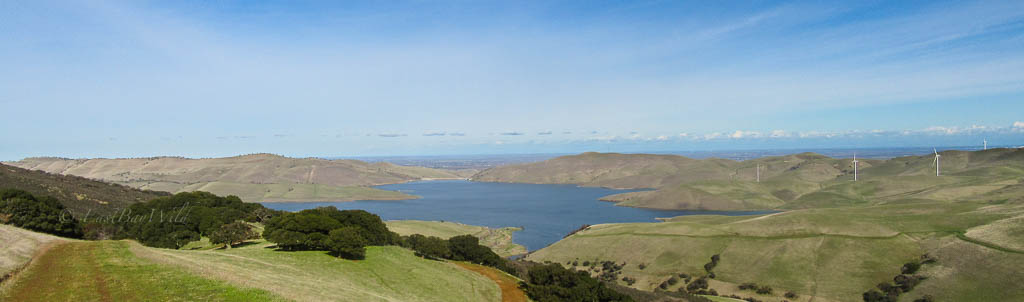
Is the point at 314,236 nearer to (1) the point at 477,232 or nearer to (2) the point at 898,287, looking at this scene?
(2) the point at 898,287

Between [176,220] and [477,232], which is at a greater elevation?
[176,220]

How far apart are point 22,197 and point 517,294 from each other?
178 feet

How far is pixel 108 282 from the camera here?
2341cm

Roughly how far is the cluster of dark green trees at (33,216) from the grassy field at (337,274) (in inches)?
762

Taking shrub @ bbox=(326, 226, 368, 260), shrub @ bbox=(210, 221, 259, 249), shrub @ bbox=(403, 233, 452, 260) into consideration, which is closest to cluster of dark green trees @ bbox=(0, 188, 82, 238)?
shrub @ bbox=(210, 221, 259, 249)

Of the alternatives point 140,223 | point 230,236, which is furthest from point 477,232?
point 230,236

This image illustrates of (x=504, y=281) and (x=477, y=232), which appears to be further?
(x=477, y=232)

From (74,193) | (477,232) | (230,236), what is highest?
(74,193)

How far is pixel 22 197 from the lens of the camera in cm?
5400

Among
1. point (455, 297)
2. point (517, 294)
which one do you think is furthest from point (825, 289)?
point (455, 297)

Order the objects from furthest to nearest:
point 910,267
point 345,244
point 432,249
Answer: point 910,267, point 432,249, point 345,244

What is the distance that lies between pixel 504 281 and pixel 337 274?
17.9 meters

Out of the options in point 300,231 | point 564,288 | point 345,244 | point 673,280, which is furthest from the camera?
point 673,280

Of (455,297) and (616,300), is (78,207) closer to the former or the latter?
(455,297)
